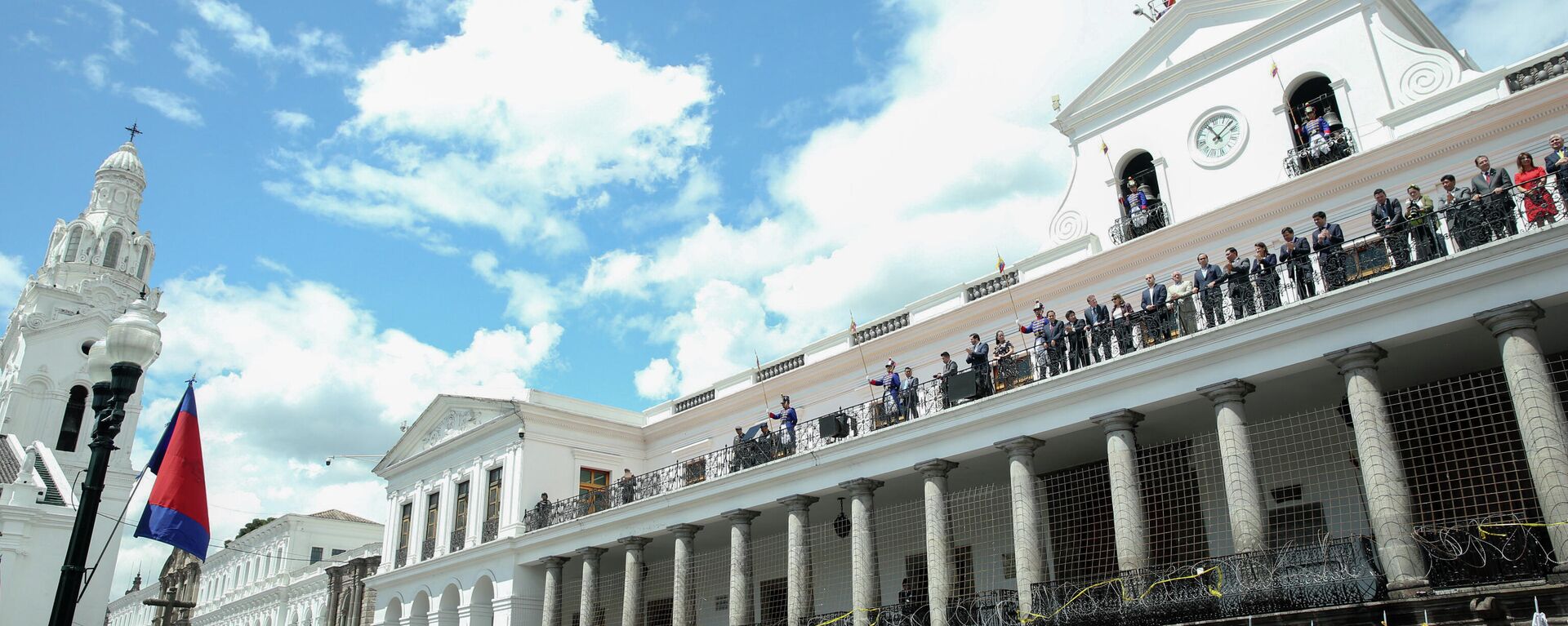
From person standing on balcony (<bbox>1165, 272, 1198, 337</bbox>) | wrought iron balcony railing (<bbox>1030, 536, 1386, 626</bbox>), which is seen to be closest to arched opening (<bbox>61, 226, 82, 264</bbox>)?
wrought iron balcony railing (<bbox>1030, 536, 1386, 626</bbox>)

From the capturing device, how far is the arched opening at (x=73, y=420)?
1420 inches

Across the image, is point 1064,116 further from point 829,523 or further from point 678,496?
point 678,496

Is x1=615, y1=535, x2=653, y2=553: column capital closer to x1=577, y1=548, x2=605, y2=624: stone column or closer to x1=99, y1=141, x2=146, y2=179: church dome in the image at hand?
x1=577, y1=548, x2=605, y2=624: stone column

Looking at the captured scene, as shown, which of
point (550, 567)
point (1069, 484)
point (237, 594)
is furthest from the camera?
point (237, 594)

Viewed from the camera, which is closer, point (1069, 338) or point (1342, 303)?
point (1342, 303)

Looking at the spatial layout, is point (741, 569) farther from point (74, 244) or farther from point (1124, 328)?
point (74, 244)

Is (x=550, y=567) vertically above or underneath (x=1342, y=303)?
underneath

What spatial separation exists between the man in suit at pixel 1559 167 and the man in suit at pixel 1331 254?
2177mm

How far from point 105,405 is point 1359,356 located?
1318cm

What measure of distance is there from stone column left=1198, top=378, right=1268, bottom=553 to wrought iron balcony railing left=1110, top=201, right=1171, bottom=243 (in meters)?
5.32

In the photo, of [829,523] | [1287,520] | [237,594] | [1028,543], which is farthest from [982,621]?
[237,594]

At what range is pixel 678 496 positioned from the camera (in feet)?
68.5

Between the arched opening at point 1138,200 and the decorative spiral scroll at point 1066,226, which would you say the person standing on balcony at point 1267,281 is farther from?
the decorative spiral scroll at point 1066,226

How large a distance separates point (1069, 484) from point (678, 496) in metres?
7.90
